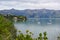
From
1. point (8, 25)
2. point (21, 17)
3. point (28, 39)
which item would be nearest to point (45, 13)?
point (21, 17)

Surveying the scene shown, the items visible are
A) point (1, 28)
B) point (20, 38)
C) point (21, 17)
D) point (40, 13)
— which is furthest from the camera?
point (40, 13)

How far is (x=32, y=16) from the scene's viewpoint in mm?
146375

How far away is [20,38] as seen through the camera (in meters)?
16.1

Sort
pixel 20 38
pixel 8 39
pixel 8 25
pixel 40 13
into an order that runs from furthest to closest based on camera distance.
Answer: pixel 40 13 → pixel 8 25 → pixel 8 39 → pixel 20 38

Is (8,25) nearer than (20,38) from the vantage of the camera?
No

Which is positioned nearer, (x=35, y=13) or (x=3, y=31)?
(x=3, y=31)

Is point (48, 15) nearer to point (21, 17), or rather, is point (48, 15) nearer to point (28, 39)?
point (21, 17)

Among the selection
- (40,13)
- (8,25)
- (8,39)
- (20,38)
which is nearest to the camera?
(20,38)

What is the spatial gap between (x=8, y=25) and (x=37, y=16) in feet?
387

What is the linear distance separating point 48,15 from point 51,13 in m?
2.76

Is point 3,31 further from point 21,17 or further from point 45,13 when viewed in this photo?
point 45,13

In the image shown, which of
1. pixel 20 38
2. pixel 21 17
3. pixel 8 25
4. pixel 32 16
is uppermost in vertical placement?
pixel 20 38

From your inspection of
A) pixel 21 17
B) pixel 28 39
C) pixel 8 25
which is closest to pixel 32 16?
pixel 21 17

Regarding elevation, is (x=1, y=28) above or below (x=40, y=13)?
above
